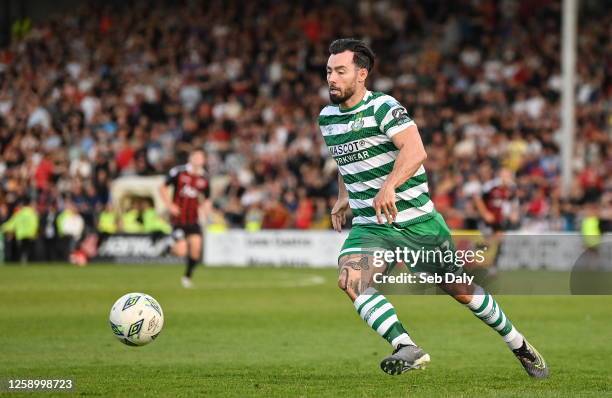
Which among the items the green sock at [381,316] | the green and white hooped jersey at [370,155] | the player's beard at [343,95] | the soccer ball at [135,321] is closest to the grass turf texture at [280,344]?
the soccer ball at [135,321]

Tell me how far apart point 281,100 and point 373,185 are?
23.0 meters

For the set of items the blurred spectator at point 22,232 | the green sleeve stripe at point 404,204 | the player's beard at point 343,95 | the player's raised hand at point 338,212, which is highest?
the player's beard at point 343,95

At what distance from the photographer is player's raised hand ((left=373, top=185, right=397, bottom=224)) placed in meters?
7.61

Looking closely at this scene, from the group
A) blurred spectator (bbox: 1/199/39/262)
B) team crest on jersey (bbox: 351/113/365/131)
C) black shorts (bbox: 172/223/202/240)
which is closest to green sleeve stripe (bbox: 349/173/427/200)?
team crest on jersey (bbox: 351/113/365/131)

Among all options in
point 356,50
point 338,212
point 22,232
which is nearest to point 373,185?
point 338,212

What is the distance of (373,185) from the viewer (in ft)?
27.1

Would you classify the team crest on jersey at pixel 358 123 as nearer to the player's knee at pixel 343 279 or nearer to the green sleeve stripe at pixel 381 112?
the green sleeve stripe at pixel 381 112

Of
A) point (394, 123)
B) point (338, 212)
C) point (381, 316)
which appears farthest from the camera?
point (338, 212)

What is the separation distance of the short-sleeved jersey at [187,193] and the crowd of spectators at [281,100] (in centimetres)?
729

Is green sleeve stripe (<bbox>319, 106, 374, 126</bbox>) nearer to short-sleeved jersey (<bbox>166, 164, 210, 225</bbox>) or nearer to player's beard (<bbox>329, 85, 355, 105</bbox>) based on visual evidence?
player's beard (<bbox>329, 85, 355, 105</bbox>)

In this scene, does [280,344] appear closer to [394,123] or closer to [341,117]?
[341,117]

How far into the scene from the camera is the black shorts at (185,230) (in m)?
20.2

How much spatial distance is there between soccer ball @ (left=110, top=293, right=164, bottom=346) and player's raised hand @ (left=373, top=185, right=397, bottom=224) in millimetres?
2598

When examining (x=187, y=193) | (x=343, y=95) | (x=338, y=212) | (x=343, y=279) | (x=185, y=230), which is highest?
(x=343, y=95)
